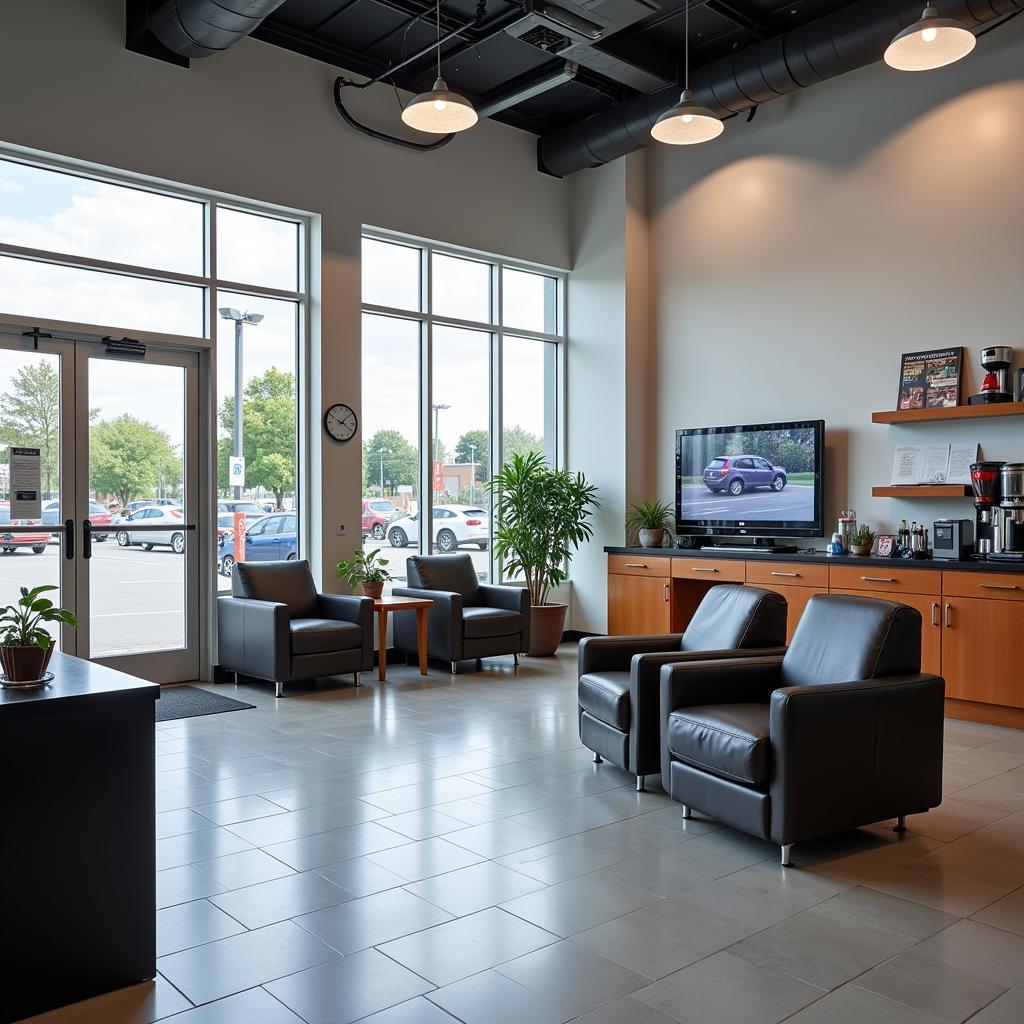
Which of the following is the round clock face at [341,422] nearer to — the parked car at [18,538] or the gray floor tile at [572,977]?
the parked car at [18,538]

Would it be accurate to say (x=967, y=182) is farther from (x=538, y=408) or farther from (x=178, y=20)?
A: (x=178, y=20)

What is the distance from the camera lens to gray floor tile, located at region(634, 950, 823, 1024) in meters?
2.37

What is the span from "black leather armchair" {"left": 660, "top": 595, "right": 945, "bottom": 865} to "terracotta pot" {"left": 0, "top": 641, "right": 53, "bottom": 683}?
2371 mm

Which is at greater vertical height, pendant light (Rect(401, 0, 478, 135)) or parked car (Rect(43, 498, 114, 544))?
pendant light (Rect(401, 0, 478, 135))

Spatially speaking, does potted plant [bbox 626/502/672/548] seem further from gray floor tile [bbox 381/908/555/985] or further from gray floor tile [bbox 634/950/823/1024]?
gray floor tile [bbox 634/950/823/1024]

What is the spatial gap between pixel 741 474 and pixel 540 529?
1.74 metres

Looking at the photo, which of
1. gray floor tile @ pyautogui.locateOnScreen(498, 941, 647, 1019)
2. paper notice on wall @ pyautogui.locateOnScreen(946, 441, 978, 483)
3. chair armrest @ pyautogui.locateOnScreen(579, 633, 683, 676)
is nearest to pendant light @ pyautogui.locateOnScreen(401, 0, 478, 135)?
chair armrest @ pyautogui.locateOnScreen(579, 633, 683, 676)

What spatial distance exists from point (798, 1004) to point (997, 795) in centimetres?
233

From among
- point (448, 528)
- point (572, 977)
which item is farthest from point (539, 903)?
point (448, 528)

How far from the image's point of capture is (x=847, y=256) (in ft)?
23.0

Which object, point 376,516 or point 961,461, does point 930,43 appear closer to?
point 961,461

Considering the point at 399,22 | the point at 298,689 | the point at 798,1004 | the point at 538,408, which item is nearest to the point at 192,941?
the point at 798,1004

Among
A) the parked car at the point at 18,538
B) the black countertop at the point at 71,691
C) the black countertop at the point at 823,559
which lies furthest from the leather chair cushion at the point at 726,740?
the parked car at the point at 18,538

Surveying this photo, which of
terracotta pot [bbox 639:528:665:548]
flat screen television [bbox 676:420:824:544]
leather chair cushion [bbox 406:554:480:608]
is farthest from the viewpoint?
terracotta pot [bbox 639:528:665:548]
